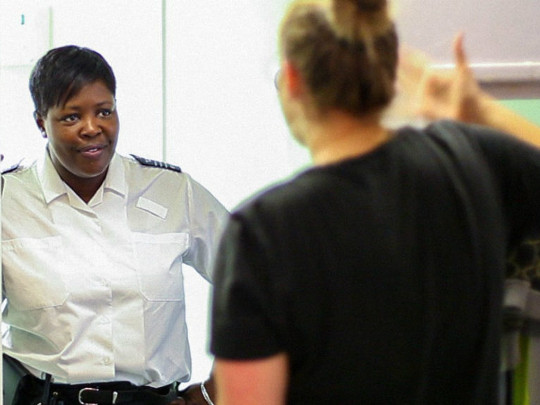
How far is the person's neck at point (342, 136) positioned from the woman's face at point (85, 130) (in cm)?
87

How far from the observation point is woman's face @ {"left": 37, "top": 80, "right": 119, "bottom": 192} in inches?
65.1

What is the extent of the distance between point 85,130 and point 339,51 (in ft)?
3.01

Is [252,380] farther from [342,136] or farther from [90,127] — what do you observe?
[90,127]

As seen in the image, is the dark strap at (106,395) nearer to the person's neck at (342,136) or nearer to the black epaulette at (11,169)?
the black epaulette at (11,169)

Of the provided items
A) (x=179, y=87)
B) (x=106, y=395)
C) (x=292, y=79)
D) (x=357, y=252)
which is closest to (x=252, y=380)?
(x=357, y=252)

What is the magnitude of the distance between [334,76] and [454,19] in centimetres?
86

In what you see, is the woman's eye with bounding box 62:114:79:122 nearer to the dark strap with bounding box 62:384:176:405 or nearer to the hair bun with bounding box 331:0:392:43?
the dark strap with bounding box 62:384:176:405

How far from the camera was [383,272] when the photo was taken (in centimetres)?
83

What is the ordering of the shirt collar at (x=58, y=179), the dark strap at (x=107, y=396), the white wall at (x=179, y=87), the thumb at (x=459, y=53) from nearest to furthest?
1. the thumb at (x=459, y=53)
2. the dark strap at (x=107, y=396)
3. the shirt collar at (x=58, y=179)
4. the white wall at (x=179, y=87)

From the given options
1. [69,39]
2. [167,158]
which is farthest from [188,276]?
[69,39]

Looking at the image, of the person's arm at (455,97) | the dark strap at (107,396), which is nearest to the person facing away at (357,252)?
the person's arm at (455,97)

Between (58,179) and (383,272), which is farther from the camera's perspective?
(58,179)

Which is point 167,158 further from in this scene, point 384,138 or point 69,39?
point 384,138

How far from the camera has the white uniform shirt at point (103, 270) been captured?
1647 millimetres
